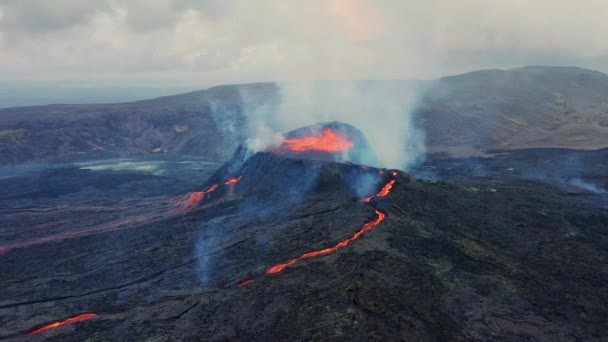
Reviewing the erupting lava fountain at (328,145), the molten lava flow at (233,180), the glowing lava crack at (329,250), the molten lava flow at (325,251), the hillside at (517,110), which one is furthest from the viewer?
the hillside at (517,110)

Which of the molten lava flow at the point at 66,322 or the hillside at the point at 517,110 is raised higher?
the hillside at the point at 517,110

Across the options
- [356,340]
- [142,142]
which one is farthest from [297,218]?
[142,142]

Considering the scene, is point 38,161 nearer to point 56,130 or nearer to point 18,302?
point 56,130

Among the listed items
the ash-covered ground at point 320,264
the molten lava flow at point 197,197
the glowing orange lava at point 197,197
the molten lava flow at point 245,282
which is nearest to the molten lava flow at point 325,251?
the ash-covered ground at point 320,264

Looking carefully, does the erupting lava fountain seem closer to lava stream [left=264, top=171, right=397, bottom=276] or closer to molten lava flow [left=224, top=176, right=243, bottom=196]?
molten lava flow [left=224, top=176, right=243, bottom=196]

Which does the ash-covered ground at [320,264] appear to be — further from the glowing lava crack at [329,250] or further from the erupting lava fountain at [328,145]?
the erupting lava fountain at [328,145]

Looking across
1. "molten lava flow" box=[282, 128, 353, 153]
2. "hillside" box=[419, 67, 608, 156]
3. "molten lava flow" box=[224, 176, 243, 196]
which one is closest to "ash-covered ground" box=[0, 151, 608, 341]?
"molten lava flow" box=[224, 176, 243, 196]
